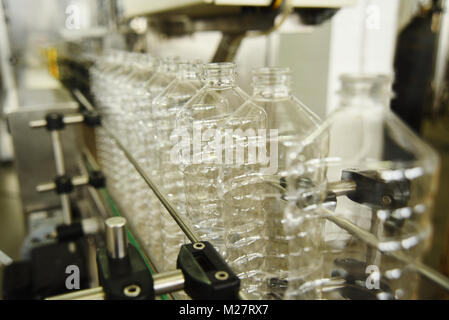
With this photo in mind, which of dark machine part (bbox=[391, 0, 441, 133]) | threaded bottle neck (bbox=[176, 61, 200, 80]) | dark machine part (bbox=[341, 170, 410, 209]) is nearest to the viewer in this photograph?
dark machine part (bbox=[341, 170, 410, 209])

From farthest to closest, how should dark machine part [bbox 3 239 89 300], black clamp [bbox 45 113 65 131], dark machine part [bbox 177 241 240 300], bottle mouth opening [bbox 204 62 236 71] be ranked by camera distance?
black clamp [bbox 45 113 65 131] < dark machine part [bbox 3 239 89 300] < bottle mouth opening [bbox 204 62 236 71] < dark machine part [bbox 177 241 240 300]

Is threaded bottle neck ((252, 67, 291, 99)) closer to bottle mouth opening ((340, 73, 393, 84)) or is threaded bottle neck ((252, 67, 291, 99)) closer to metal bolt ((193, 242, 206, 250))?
bottle mouth opening ((340, 73, 393, 84))

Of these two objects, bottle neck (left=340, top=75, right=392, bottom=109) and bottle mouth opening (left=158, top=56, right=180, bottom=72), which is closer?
bottle neck (left=340, top=75, right=392, bottom=109)

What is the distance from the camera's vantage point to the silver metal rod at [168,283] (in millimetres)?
483

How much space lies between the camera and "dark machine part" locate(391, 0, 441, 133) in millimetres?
5133

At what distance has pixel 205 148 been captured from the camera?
799 millimetres

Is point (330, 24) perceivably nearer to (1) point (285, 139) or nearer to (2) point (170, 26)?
(2) point (170, 26)

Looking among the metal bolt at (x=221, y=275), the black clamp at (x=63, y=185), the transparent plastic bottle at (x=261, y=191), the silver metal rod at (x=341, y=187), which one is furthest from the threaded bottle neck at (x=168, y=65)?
the black clamp at (x=63, y=185)

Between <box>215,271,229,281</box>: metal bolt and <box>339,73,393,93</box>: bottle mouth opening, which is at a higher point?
<box>339,73,393,93</box>: bottle mouth opening

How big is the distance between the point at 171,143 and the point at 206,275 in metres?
0.48

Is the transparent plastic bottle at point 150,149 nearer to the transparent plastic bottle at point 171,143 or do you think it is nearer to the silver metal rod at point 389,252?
the transparent plastic bottle at point 171,143

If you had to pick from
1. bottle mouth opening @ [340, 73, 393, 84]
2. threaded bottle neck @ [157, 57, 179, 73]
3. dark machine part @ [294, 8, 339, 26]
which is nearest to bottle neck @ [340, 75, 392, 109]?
bottle mouth opening @ [340, 73, 393, 84]

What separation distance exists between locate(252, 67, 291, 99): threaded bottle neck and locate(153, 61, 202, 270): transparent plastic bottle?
0.30 m

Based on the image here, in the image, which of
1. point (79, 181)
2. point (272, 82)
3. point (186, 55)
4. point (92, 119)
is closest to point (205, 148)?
point (272, 82)
